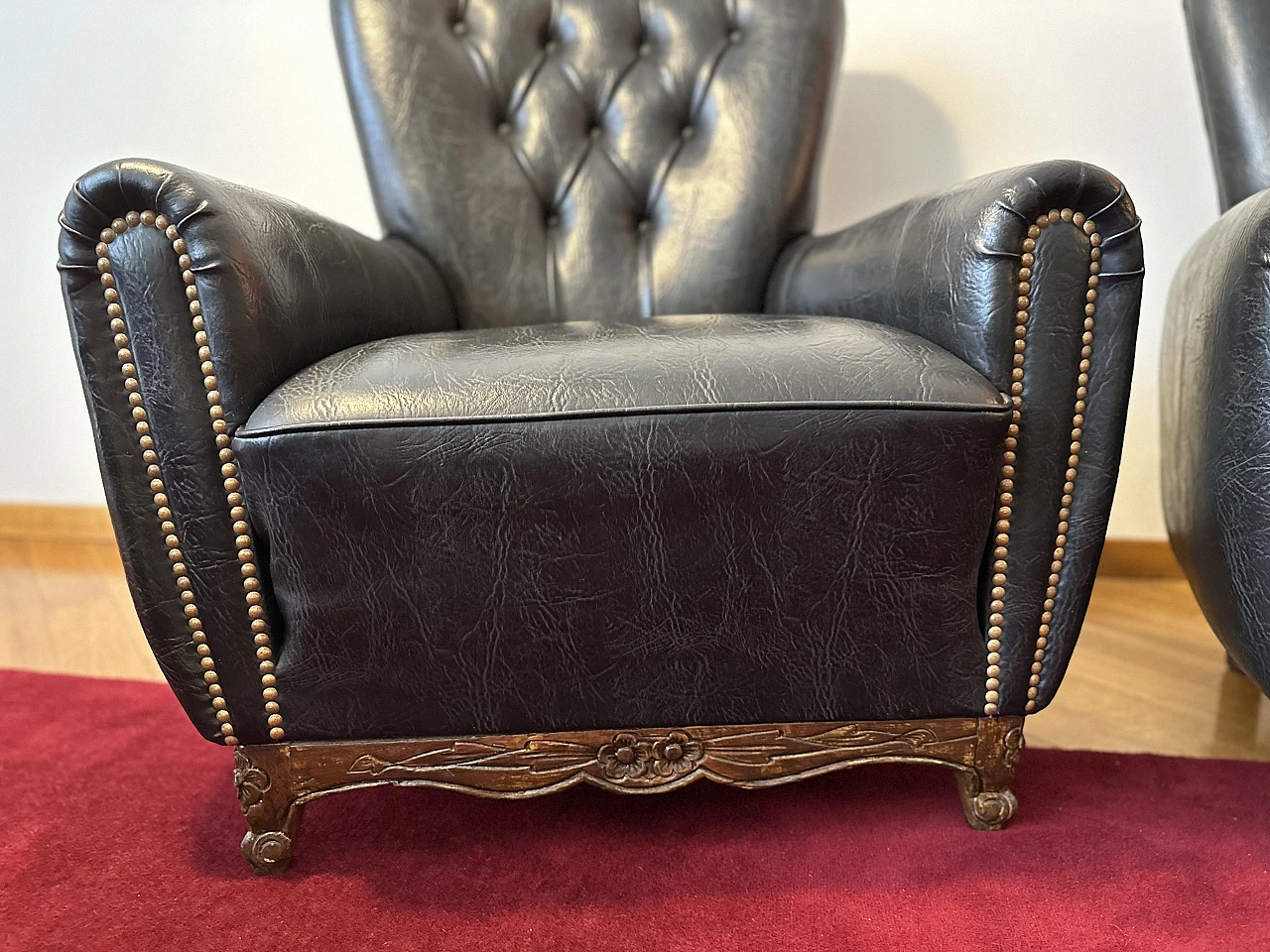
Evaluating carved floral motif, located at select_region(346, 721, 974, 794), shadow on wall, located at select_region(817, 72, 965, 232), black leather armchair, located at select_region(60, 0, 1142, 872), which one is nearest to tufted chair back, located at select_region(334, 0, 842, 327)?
shadow on wall, located at select_region(817, 72, 965, 232)

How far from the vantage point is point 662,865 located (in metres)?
0.83

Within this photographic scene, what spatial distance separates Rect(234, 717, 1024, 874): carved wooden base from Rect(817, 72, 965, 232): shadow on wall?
42.5 inches

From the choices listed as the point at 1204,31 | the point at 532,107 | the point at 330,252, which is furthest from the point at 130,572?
the point at 1204,31

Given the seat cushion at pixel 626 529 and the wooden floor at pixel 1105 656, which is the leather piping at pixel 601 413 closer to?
the seat cushion at pixel 626 529

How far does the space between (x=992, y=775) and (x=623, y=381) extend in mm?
503

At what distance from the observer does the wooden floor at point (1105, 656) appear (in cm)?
109

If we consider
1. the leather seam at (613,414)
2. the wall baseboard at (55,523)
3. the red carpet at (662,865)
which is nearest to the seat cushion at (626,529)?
the leather seam at (613,414)

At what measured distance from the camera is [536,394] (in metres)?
0.73

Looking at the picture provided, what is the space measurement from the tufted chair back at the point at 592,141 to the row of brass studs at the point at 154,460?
2.01ft

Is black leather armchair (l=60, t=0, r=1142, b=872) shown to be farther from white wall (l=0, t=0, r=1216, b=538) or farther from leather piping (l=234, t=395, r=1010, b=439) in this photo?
white wall (l=0, t=0, r=1216, b=538)

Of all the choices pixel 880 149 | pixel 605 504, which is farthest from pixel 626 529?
pixel 880 149

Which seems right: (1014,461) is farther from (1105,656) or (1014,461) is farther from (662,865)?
(1105,656)

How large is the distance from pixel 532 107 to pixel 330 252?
1.82 ft

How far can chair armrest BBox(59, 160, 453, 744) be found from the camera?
71 cm
